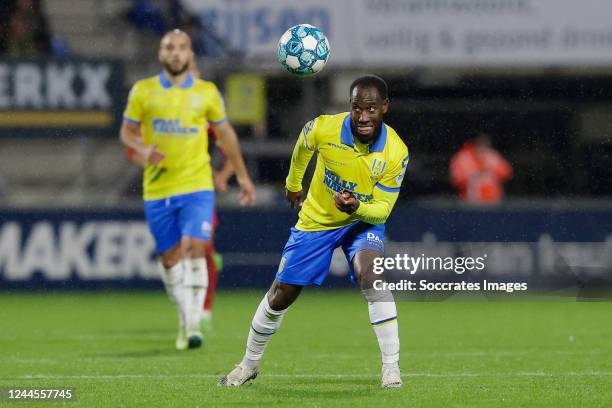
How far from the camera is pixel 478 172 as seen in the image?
18734 millimetres

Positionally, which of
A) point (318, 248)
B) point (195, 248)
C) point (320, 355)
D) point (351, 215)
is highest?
point (351, 215)

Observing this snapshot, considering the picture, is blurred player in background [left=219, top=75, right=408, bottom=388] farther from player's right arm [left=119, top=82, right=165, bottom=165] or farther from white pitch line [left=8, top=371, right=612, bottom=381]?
player's right arm [left=119, top=82, right=165, bottom=165]

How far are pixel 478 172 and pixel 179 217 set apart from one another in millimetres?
8476

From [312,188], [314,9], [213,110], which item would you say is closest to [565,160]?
[314,9]

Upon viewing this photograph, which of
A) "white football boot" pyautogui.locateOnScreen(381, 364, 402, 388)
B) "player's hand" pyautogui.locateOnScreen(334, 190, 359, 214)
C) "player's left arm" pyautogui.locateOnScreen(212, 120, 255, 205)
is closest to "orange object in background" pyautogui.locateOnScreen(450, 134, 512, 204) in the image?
"player's left arm" pyautogui.locateOnScreen(212, 120, 255, 205)

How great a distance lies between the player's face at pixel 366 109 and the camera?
25.3 feet

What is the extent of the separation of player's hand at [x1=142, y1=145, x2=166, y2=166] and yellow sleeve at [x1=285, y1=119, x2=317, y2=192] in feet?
9.08

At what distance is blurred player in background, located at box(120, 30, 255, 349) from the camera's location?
428 inches

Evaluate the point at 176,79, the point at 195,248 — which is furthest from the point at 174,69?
the point at 195,248

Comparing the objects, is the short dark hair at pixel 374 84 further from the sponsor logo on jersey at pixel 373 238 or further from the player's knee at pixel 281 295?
the player's knee at pixel 281 295

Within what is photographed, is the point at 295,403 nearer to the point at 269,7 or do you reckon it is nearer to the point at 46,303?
the point at 46,303

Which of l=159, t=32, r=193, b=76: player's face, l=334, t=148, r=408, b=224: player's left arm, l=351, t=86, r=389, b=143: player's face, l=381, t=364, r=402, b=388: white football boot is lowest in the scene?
l=381, t=364, r=402, b=388: white football boot

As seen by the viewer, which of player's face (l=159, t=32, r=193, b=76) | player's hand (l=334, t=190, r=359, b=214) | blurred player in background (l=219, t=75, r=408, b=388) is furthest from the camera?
player's face (l=159, t=32, r=193, b=76)

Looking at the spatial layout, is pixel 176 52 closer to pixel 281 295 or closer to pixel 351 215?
pixel 351 215
